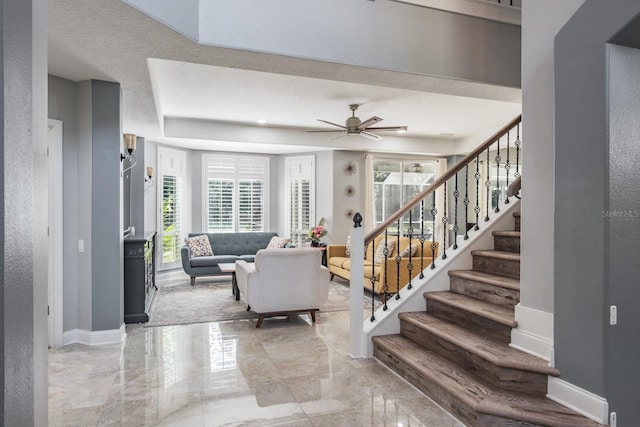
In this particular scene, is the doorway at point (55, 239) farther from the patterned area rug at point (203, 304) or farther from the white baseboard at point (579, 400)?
the white baseboard at point (579, 400)

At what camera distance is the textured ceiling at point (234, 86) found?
2926 mm

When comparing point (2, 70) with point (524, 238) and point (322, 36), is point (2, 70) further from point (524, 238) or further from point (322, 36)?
point (524, 238)

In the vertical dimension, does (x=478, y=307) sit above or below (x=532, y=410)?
above

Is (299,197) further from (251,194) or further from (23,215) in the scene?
(23,215)

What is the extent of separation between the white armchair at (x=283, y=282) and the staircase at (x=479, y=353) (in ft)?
4.44

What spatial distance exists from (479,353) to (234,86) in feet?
13.4

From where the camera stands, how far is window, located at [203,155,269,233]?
8641 millimetres

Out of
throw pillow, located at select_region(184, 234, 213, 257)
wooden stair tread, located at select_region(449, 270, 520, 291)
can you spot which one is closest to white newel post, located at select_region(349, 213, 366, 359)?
wooden stair tread, located at select_region(449, 270, 520, 291)

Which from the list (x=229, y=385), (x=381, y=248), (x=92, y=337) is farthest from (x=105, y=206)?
(x=381, y=248)

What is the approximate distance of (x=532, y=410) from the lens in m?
2.44

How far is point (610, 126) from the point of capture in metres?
2.25

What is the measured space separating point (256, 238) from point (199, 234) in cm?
116

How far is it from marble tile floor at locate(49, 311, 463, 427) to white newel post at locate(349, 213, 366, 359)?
0.16 m

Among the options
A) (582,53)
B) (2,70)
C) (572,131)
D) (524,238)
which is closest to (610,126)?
(572,131)
